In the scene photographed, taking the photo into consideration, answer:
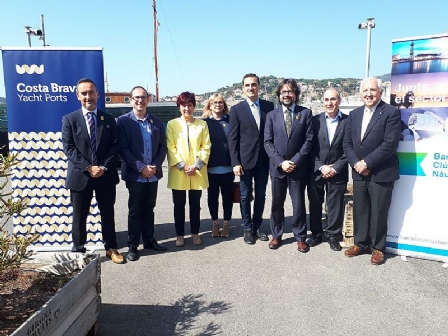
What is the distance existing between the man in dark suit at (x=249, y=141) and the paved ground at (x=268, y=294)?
2.63 feet

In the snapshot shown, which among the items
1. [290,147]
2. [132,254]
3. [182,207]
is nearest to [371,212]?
[290,147]

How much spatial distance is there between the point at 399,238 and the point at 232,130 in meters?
2.47

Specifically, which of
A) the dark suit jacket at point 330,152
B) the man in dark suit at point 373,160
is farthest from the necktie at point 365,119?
the dark suit jacket at point 330,152

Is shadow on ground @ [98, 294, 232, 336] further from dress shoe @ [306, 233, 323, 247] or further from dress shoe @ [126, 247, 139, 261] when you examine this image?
dress shoe @ [306, 233, 323, 247]

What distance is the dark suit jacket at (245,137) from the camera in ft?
15.1

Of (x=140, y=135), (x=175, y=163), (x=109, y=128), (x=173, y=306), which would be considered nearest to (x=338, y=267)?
(x=173, y=306)

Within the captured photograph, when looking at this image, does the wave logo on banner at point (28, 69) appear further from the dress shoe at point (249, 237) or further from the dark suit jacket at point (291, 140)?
the dress shoe at point (249, 237)

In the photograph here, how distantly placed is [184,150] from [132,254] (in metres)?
1.43

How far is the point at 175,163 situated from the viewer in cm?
449

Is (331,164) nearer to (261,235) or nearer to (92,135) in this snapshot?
(261,235)

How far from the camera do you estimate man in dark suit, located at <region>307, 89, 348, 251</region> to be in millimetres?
4312

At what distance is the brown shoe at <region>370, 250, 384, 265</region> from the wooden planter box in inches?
119

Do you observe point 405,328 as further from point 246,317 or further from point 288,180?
point 288,180

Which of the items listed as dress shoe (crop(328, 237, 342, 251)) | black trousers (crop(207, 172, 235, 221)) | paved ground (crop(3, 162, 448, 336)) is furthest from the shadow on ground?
dress shoe (crop(328, 237, 342, 251))
